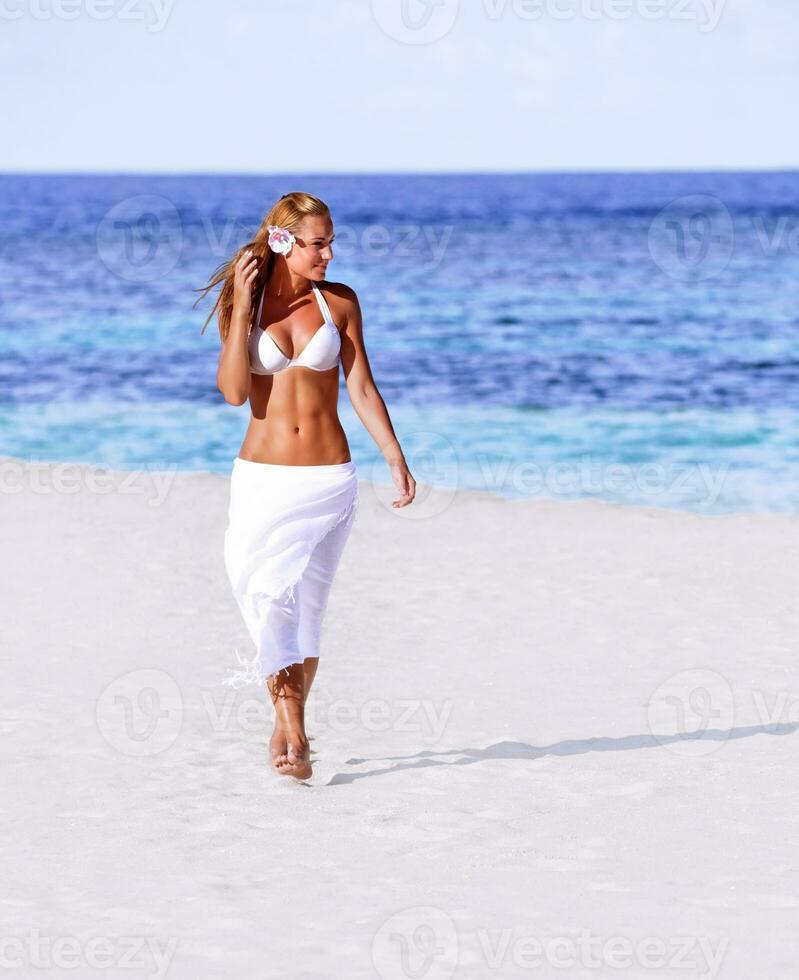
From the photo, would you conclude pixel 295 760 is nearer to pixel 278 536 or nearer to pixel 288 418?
pixel 278 536

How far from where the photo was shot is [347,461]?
18.0 feet

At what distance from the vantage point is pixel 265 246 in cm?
530

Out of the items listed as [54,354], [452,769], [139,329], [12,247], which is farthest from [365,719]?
[12,247]

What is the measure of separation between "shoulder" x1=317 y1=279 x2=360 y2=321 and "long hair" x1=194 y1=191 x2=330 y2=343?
0.72ft

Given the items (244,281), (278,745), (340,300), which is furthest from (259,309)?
(278,745)

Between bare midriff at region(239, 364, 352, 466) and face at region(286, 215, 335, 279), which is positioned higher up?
face at region(286, 215, 335, 279)

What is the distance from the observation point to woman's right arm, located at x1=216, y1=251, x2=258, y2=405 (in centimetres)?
518

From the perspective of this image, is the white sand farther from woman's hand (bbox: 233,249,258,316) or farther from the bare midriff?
woman's hand (bbox: 233,249,258,316)

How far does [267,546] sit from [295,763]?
0.81m

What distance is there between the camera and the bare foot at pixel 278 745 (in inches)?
217

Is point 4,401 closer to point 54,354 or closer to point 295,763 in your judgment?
point 54,354

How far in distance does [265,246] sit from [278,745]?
1.86 metres

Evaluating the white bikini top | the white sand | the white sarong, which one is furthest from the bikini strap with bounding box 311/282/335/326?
the white sand

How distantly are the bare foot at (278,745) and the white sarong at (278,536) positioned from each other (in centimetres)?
24
